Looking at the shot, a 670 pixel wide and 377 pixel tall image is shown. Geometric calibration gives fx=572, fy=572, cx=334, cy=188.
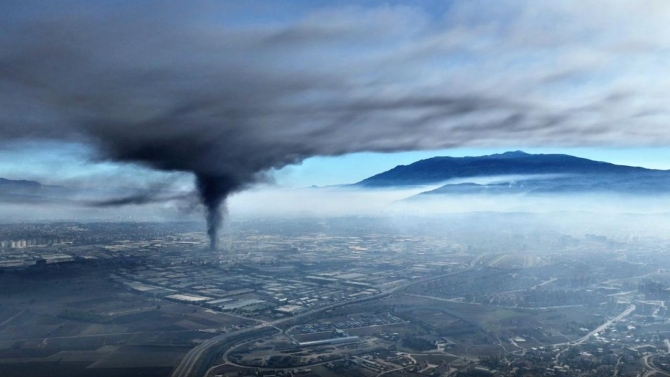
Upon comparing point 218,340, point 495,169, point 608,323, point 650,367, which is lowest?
point 650,367

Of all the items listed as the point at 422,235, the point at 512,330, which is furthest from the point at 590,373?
the point at 422,235

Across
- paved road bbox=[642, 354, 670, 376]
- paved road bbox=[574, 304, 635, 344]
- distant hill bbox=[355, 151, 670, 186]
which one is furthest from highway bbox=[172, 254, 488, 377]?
distant hill bbox=[355, 151, 670, 186]

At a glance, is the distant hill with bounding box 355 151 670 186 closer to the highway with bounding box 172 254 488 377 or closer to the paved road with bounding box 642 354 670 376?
the highway with bounding box 172 254 488 377

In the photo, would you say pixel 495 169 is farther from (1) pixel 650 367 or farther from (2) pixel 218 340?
(2) pixel 218 340

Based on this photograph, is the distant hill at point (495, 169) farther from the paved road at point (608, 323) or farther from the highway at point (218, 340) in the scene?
the highway at point (218, 340)

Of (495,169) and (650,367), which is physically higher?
(495,169)

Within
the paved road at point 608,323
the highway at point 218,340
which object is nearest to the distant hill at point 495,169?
the paved road at point 608,323

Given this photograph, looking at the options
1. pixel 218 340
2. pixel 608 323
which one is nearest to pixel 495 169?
pixel 608 323

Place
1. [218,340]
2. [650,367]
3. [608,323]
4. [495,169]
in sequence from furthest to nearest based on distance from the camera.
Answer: [495,169]
[608,323]
[218,340]
[650,367]

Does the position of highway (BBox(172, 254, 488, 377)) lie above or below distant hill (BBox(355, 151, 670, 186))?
below
